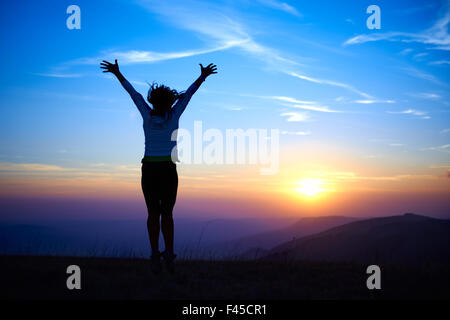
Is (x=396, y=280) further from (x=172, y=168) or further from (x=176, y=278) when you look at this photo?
(x=172, y=168)

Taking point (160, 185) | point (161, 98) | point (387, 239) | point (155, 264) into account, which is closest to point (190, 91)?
point (161, 98)

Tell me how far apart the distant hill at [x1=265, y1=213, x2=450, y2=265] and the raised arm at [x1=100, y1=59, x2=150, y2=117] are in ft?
33.6

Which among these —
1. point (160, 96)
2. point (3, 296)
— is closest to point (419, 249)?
point (160, 96)

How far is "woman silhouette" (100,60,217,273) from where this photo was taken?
5629 millimetres

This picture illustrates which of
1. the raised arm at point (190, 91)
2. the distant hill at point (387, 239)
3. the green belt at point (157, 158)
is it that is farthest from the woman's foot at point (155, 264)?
the distant hill at point (387, 239)

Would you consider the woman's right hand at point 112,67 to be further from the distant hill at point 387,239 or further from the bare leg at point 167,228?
the distant hill at point 387,239

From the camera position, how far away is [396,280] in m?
5.52

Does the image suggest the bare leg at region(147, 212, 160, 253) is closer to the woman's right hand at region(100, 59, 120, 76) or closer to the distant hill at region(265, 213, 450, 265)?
the woman's right hand at region(100, 59, 120, 76)

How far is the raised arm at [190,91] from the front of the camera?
5805mm

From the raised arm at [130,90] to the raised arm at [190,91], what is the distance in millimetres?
454

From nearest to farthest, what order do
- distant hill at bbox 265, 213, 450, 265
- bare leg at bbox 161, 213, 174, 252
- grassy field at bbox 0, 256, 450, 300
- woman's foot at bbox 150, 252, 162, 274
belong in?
grassy field at bbox 0, 256, 450, 300, woman's foot at bbox 150, 252, 162, 274, bare leg at bbox 161, 213, 174, 252, distant hill at bbox 265, 213, 450, 265

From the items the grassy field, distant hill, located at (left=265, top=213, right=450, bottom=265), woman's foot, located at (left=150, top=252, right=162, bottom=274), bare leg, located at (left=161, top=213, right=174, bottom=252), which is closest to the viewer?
the grassy field

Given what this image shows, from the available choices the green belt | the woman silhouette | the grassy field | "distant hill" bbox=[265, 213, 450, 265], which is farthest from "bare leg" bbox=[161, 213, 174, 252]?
"distant hill" bbox=[265, 213, 450, 265]
